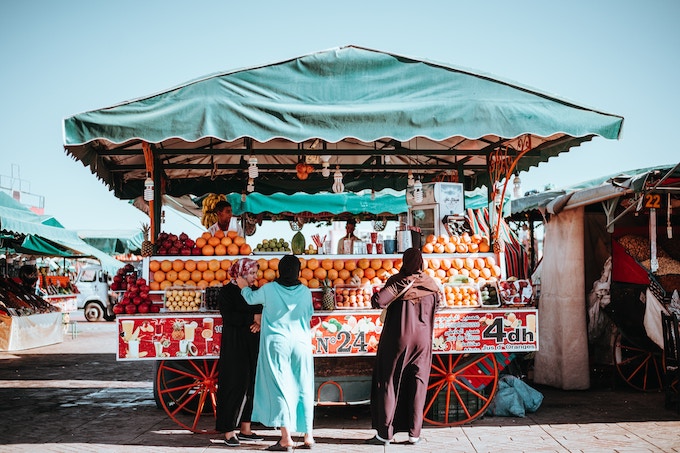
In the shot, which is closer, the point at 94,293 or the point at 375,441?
the point at 375,441

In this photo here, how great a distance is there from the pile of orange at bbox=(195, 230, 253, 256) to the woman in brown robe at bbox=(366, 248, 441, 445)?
6.80ft

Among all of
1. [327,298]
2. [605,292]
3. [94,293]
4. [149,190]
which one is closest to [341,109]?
[327,298]

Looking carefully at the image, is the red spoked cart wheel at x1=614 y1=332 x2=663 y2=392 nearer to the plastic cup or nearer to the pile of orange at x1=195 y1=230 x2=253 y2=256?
the pile of orange at x1=195 y1=230 x2=253 y2=256

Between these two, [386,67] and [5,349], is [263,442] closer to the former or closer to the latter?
[386,67]

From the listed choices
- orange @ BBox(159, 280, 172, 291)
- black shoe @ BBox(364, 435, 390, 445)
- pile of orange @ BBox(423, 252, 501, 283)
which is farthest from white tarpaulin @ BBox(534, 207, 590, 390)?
orange @ BBox(159, 280, 172, 291)

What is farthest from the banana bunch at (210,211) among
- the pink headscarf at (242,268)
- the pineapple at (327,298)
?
the pink headscarf at (242,268)

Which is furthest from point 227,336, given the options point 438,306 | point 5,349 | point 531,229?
point 5,349

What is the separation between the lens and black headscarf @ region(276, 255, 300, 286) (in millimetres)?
6068

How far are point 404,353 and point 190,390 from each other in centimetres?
271

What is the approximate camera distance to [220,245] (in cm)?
759

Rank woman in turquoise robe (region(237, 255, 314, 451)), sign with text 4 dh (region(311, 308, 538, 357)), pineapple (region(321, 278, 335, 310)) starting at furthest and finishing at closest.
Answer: pineapple (region(321, 278, 335, 310)) < sign with text 4 dh (region(311, 308, 538, 357)) < woman in turquoise robe (region(237, 255, 314, 451))

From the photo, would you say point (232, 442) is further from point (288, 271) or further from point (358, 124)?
point (358, 124)

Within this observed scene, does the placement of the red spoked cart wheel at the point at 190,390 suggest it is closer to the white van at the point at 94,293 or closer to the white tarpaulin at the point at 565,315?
the white tarpaulin at the point at 565,315

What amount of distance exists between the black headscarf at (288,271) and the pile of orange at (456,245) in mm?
2145
